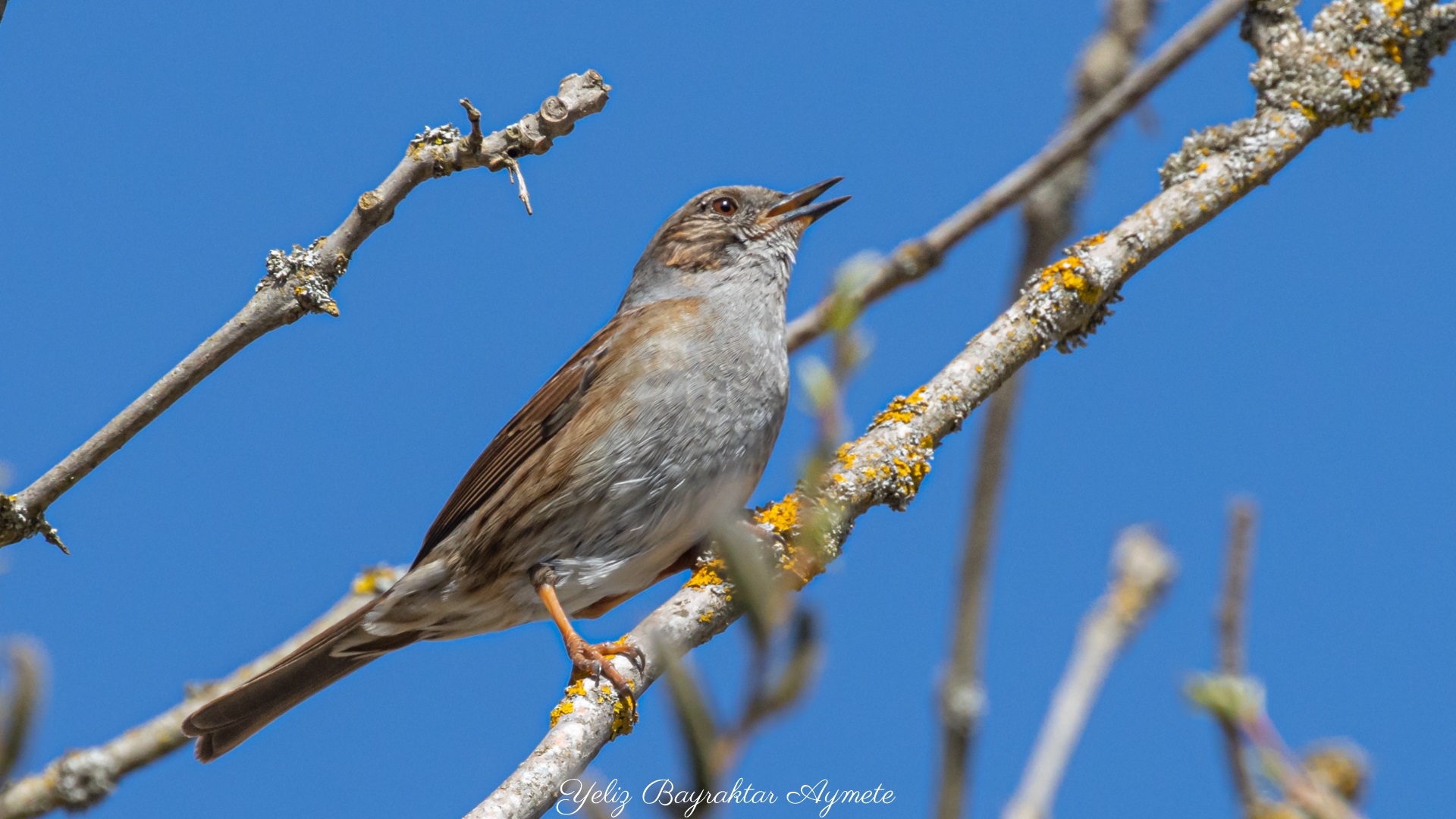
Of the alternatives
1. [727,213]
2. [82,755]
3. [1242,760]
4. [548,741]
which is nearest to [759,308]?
[727,213]

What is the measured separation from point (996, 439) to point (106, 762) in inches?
143

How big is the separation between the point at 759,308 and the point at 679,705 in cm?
414

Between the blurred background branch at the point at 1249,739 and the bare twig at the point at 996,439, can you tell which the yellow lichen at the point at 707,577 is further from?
the blurred background branch at the point at 1249,739

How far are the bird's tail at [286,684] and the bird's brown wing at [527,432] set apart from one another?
40 cm

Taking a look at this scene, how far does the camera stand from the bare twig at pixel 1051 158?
4.17 metres

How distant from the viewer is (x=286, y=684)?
16.2 ft

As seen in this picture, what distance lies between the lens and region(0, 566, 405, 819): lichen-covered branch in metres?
4.93

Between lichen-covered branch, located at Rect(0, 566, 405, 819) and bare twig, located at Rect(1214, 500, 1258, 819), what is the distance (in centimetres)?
407

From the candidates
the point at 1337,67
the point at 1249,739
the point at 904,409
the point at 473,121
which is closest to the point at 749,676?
the point at 1249,739

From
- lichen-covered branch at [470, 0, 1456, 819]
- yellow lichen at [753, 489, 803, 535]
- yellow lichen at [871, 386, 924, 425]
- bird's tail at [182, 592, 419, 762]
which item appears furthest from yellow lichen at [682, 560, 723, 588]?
bird's tail at [182, 592, 419, 762]

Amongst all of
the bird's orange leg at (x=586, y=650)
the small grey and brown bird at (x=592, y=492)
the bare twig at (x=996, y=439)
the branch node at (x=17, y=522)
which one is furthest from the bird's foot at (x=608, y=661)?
the branch node at (x=17, y=522)

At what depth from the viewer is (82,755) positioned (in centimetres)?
502

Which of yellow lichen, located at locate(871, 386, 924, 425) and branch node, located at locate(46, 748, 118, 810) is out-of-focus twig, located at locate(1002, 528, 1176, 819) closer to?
yellow lichen, located at locate(871, 386, 924, 425)

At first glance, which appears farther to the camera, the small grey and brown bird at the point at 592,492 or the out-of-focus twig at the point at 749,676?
the small grey and brown bird at the point at 592,492
